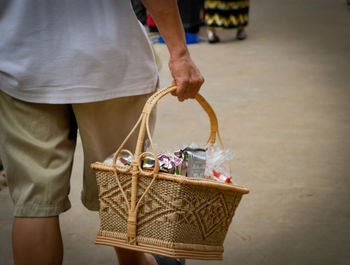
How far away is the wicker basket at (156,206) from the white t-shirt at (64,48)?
125 millimetres

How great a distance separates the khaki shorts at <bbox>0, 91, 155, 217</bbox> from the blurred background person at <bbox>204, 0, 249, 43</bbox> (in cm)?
471

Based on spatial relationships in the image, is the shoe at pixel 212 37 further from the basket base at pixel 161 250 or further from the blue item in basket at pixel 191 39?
the basket base at pixel 161 250

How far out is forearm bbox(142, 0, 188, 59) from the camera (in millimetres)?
1180

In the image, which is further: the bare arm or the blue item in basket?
the blue item in basket

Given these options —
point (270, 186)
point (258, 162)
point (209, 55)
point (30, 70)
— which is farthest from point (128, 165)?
Result: point (209, 55)

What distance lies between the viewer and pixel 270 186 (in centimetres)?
244

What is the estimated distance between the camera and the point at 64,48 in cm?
112

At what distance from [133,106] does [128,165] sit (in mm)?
160

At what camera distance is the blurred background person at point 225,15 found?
18.8ft

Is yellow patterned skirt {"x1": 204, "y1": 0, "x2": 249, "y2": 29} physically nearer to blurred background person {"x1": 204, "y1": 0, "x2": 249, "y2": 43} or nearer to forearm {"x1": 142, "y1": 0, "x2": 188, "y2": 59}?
blurred background person {"x1": 204, "y1": 0, "x2": 249, "y2": 43}

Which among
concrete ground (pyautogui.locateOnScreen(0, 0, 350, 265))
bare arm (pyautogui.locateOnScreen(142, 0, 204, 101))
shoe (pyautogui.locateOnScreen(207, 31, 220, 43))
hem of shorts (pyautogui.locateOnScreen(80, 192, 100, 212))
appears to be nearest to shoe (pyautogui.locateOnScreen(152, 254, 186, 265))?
concrete ground (pyautogui.locateOnScreen(0, 0, 350, 265))

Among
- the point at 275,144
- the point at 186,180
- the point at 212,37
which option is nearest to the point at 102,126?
the point at 186,180

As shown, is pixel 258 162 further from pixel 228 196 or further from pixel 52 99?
pixel 52 99

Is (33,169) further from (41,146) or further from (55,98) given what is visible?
(55,98)
